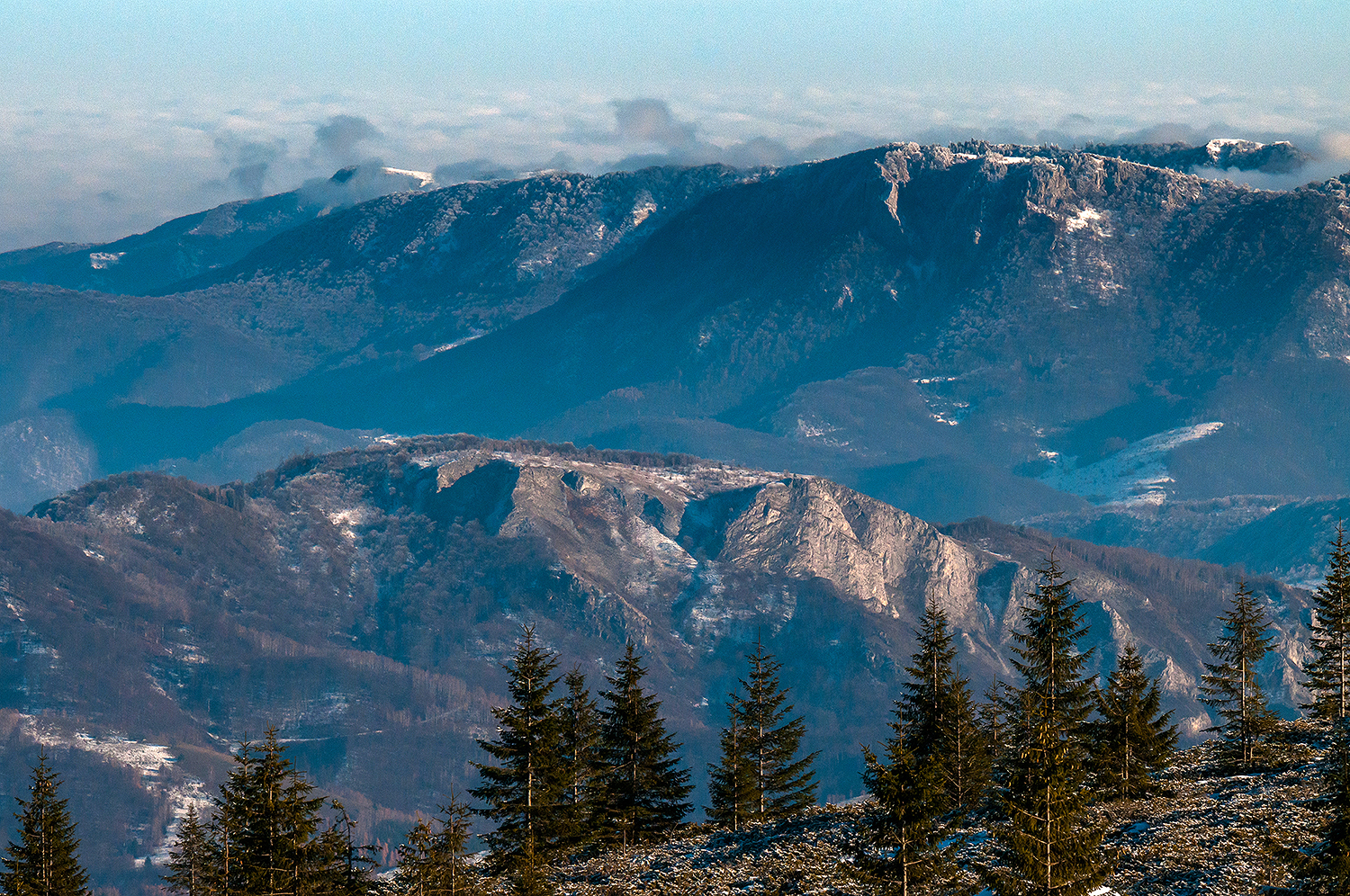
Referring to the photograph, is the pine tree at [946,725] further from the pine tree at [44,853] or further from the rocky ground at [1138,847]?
the pine tree at [44,853]

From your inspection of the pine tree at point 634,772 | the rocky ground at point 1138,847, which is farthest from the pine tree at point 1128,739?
the pine tree at point 634,772

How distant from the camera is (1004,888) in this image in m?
79.8

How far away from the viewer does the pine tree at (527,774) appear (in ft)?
372

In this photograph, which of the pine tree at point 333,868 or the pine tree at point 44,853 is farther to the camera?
the pine tree at point 44,853

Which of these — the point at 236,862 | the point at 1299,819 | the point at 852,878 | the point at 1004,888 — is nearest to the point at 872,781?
the point at 852,878

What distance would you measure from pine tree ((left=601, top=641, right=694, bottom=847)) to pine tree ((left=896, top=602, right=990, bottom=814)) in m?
16.4

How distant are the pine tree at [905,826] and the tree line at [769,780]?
0.10 m

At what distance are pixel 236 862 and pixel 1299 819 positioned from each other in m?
59.6

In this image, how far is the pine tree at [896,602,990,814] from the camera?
118812mm

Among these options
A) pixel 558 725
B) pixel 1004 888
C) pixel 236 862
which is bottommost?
pixel 1004 888

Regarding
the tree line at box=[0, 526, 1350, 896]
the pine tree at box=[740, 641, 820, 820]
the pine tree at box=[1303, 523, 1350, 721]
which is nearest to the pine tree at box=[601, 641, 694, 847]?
the tree line at box=[0, 526, 1350, 896]

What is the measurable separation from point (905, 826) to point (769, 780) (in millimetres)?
48978

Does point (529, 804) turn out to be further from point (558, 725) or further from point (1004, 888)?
point (1004, 888)

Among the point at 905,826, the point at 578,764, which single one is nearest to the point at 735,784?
the point at 578,764
